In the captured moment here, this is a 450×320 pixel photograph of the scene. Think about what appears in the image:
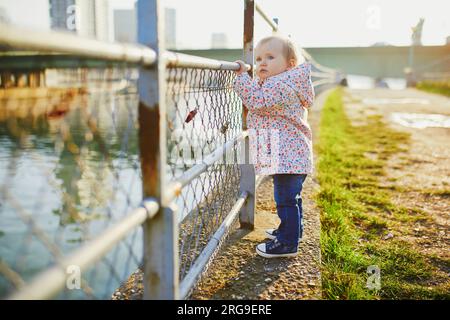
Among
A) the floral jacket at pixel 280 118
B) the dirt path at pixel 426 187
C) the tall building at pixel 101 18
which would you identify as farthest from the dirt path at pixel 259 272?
the tall building at pixel 101 18

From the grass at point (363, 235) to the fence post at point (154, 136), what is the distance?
1041 mm

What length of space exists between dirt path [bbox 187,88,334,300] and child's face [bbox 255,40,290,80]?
957 millimetres

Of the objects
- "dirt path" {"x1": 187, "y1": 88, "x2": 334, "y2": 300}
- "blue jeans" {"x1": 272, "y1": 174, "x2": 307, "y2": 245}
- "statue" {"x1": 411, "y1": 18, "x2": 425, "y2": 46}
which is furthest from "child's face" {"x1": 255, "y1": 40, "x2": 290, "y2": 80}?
"statue" {"x1": 411, "y1": 18, "x2": 425, "y2": 46}

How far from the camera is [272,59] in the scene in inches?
91.1

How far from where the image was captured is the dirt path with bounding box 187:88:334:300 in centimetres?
201

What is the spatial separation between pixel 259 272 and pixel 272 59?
3.52 ft

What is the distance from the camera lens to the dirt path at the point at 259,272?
2006 millimetres

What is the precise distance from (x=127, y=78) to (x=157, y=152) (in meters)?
0.21

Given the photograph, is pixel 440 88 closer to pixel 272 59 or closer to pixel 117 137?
pixel 272 59

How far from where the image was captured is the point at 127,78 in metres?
1.14
